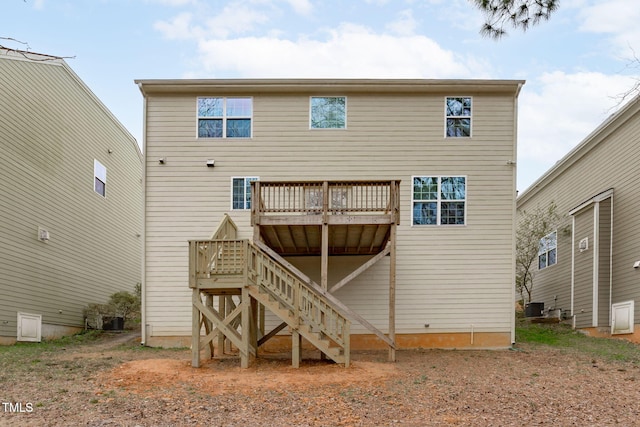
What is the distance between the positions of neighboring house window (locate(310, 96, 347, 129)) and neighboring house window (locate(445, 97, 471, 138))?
2562 mm

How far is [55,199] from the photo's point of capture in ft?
54.8

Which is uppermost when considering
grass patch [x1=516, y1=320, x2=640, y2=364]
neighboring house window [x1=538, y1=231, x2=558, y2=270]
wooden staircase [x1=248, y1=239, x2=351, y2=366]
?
neighboring house window [x1=538, y1=231, x2=558, y2=270]

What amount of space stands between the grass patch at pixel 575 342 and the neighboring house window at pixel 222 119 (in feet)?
29.3

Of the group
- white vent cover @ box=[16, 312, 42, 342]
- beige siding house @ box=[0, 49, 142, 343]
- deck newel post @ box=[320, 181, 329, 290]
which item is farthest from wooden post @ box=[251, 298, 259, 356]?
white vent cover @ box=[16, 312, 42, 342]

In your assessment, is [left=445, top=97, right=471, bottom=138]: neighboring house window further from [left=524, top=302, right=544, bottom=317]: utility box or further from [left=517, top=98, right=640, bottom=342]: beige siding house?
[left=524, top=302, right=544, bottom=317]: utility box

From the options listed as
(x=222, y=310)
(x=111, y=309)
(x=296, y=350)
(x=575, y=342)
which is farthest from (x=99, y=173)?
(x=575, y=342)

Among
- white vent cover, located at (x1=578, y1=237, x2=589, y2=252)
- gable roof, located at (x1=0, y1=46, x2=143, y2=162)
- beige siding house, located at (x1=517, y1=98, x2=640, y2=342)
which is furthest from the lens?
white vent cover, located at (x1=578, y1=237, x2=589, y2=252)

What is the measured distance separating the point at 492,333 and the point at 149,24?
1088 cm

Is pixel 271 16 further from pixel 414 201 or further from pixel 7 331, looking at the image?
pixel 7 331

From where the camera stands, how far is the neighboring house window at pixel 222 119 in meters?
14.6

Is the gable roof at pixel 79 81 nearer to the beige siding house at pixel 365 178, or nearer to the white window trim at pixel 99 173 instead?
the white window trim at pixel 99 173

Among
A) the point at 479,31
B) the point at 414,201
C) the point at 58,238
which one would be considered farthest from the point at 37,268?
the point at 479,31

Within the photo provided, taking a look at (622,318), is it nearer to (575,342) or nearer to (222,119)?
(575,342)

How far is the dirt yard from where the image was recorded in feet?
25.3
